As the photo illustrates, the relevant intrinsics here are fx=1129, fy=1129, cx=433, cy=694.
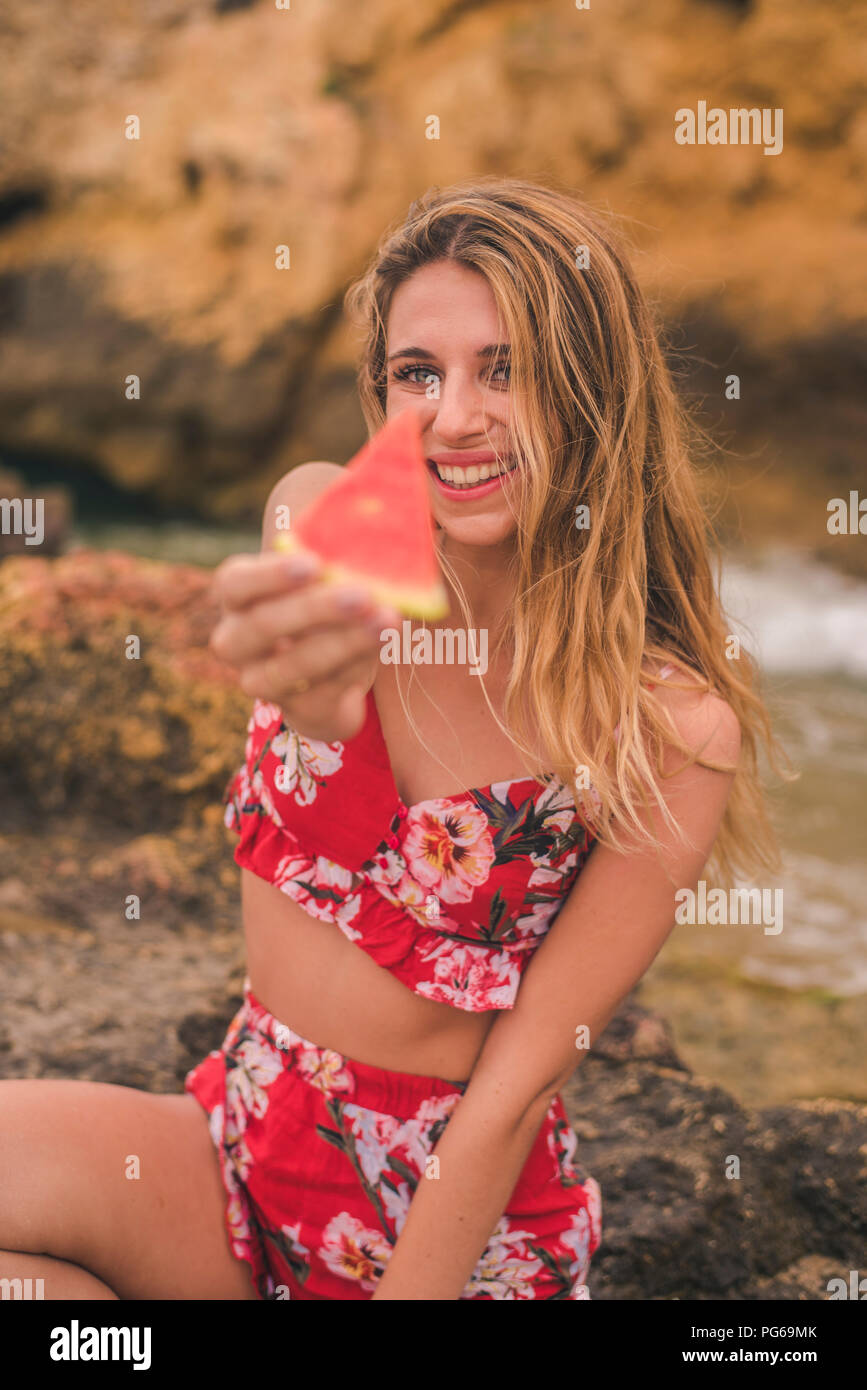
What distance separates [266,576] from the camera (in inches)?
48.4

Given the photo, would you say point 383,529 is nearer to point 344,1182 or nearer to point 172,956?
point 344,1182

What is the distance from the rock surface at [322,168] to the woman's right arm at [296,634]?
36.8ft

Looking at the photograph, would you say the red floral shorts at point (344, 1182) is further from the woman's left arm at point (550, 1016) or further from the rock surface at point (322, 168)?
the rock surface at point (322, 168)

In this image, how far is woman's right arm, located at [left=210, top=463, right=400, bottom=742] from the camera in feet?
4.02

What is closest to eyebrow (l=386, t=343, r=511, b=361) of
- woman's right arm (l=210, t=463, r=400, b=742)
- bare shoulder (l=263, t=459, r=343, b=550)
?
bare shoulder (l=263, t=459, r=343, b=550)

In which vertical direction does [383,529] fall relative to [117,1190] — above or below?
above

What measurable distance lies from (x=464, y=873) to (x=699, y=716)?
52cm

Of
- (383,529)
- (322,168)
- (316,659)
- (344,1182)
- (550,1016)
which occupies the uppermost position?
(322,168)

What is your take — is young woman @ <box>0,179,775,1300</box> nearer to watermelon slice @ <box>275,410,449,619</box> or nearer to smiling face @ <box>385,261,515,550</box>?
smiling face @ <box>385,261,515,550</box>

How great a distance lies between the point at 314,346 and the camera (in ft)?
40.6

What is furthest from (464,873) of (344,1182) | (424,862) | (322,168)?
(322,168)

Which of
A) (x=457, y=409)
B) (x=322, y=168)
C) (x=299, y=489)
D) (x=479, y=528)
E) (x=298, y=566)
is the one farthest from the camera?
(x=322, y=168)
